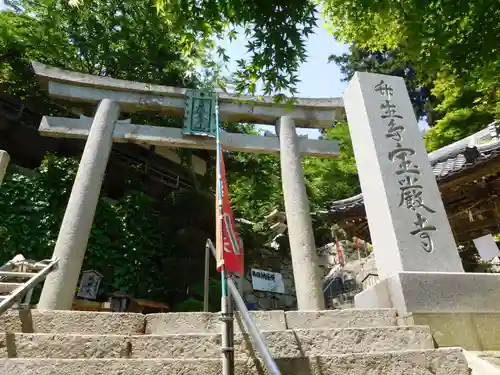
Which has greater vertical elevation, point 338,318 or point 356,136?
point 356,136

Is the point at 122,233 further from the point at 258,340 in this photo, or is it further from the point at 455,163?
the point at 258,340

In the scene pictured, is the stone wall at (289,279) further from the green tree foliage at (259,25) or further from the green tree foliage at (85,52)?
the green tree foliage at (259,25)

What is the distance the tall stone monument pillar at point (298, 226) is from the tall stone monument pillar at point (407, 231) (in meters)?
2.22

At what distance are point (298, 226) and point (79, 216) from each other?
391cm

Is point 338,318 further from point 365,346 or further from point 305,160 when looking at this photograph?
point 305,160

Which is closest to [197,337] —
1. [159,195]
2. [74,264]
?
[74,264]

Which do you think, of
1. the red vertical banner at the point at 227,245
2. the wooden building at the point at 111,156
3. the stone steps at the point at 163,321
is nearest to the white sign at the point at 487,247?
the stone steps at the point at 163,321

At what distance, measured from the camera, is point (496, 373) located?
2385 millimetres

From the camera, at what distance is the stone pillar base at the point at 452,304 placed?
3.05 meters

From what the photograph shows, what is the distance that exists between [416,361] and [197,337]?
149 centimetres

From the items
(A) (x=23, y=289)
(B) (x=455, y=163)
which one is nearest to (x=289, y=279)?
(B) (x=455, y=163)

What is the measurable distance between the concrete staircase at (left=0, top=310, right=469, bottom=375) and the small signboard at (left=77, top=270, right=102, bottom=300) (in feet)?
21.9

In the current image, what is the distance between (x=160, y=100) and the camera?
8.29m

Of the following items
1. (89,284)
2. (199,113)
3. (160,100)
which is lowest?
(89,284)
